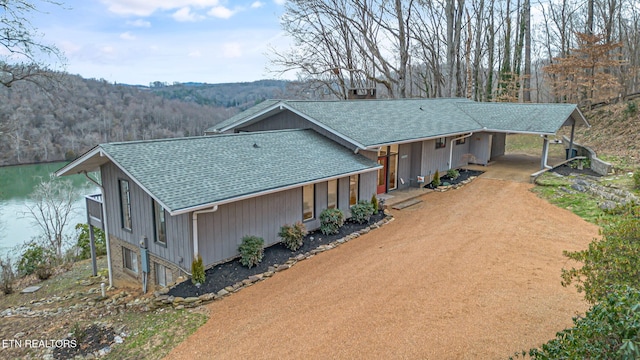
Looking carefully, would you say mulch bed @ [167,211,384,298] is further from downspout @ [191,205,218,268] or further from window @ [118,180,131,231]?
window @ [118,180,131,231]

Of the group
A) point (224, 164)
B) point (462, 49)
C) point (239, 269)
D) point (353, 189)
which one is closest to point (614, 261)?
point (239, 269)

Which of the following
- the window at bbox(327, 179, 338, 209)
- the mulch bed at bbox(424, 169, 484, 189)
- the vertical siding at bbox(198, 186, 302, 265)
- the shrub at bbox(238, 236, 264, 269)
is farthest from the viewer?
the mulch bed at bbox(424, 169, 484, 189)

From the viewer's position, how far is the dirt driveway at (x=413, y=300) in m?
6.32

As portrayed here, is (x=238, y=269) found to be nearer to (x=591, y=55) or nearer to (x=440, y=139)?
(x=440, y=139)

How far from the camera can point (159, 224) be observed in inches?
375

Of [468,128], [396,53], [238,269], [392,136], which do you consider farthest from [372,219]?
[396,53]

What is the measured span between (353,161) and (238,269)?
561 cm

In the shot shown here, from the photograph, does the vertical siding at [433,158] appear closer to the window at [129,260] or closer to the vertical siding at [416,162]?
the vertical siding at [416,162]

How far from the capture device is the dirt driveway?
632 cm

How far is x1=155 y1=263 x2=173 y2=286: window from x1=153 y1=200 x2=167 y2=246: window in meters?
0.72

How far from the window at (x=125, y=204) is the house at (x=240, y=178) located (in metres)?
0.03

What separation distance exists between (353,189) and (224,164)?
4779mm

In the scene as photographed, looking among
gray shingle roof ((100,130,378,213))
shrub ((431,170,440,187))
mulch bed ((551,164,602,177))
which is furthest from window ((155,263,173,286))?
mulch bed ((551,164,602,177))

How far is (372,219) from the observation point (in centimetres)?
1291
